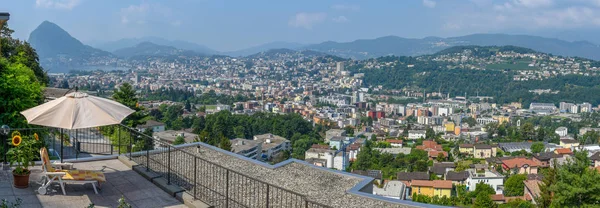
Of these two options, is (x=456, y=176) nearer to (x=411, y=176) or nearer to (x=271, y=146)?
(x=411, y=176)

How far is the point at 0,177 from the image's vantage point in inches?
220

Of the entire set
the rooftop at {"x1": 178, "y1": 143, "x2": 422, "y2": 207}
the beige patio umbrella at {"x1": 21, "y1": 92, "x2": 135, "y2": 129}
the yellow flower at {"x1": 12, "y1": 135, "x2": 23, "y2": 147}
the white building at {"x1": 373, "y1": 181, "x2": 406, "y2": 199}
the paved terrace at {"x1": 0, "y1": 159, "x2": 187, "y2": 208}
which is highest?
the beige patio umbrella at {"x1": 21, "y1": 92, "x2": 135, "y2": 129}

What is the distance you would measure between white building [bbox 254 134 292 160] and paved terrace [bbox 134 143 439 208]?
4023 cm

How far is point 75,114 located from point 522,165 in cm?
4559

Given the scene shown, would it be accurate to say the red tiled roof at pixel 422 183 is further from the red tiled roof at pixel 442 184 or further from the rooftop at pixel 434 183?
the red tiled roof at pixel 442 184

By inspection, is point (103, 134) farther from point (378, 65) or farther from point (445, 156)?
point (378, 65)

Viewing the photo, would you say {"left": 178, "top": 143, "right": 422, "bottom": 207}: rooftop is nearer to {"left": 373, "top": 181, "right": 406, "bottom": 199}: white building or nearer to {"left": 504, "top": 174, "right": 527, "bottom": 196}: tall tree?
{"left": 373, "top": 181, "right": 406, "bottom": 199}: white building

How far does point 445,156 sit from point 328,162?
12708 mm

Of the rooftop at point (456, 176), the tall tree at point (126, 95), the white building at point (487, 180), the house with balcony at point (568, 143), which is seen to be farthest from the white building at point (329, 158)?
the house with balcony at point (568, 143)

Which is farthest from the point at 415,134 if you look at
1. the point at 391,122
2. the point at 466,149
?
the point at 466,149

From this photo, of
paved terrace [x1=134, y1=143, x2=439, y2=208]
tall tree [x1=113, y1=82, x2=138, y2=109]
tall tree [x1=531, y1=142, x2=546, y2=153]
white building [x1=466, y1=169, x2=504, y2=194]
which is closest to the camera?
paved terrace [x1=134, y1=143, x2=439, y2=208]

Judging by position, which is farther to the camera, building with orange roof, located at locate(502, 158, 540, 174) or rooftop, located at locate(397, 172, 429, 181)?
building with orange roof, located at locate(502, 158, 540, 174)

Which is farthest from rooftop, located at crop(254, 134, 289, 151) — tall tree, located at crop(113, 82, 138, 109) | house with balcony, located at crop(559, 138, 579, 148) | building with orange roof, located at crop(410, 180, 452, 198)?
house with balcony, located at crop(559, 138, 579, 148)

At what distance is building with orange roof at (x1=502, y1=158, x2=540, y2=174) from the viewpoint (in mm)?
44031
